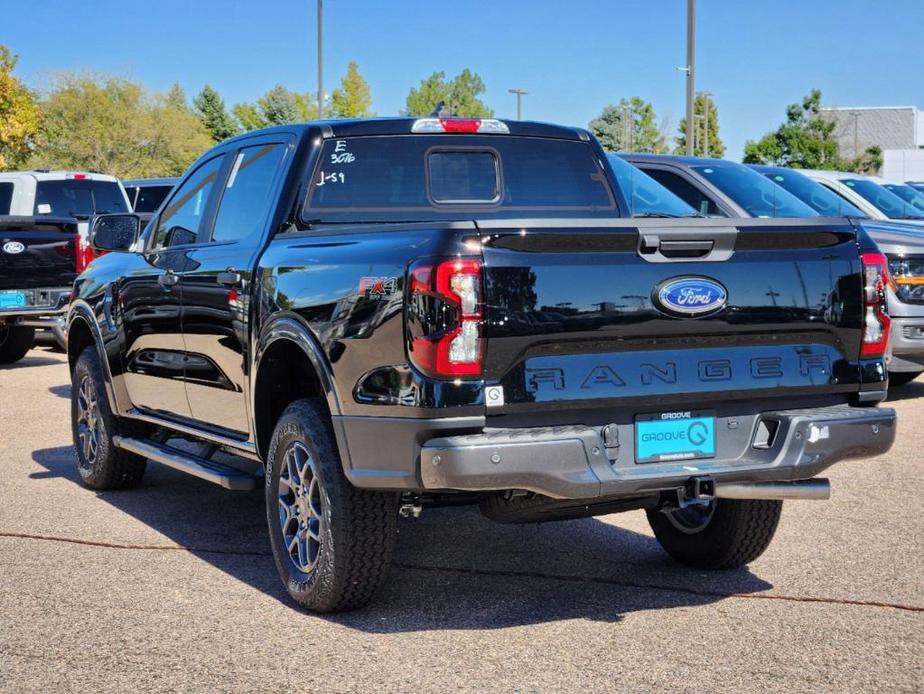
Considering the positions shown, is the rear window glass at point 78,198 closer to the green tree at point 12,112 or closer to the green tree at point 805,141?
the green tree at point 12,112

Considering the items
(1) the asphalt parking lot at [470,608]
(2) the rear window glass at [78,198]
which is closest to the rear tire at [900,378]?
(1) the asphalt parking lot at [470,608]

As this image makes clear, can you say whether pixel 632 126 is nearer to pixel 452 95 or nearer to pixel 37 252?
pixel 452 95

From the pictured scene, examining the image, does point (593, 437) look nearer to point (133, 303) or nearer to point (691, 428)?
point (691, 428)

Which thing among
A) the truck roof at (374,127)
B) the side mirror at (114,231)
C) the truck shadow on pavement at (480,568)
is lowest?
the truck shadow on pavement at (480,568)

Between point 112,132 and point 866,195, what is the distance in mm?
52236

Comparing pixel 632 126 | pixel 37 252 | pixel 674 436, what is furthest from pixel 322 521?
pixel 632 126

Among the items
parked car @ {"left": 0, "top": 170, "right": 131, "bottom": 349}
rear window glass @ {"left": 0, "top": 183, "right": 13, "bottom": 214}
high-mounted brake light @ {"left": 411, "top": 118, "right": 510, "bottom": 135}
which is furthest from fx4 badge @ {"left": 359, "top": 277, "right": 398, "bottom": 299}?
rear window glass @ {"left": 0, "top": 183, "right": 13, "bottom": 214}

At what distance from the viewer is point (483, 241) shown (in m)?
4.31

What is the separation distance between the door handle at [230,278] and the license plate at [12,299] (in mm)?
8597

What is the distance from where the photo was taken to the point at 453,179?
612 cm

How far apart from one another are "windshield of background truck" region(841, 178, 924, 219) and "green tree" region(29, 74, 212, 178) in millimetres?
48584

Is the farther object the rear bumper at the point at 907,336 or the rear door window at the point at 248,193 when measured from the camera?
the rear bumper at the point at 907,336

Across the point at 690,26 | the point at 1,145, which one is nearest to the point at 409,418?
the point at 690,26

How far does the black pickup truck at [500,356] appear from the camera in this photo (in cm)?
432
